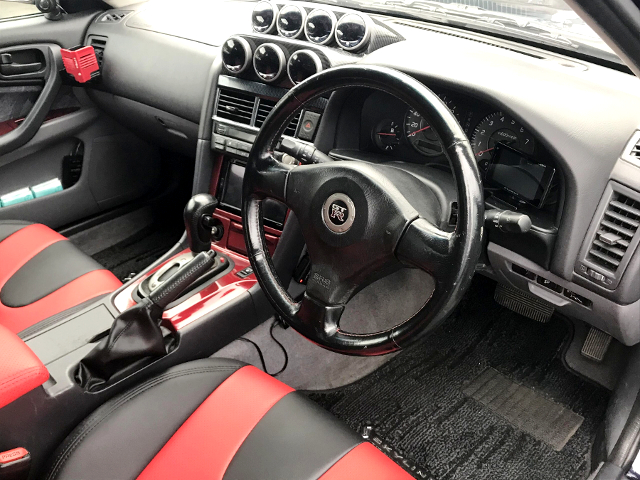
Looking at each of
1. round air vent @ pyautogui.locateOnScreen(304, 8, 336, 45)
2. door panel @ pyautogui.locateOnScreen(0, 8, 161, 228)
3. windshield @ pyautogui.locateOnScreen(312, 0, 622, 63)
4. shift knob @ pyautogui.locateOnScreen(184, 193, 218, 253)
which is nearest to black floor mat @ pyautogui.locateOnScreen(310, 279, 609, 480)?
shift knob @ pyautogui.locateOnScreen(184, 193, 218, 253)

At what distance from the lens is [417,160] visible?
1.42 meters

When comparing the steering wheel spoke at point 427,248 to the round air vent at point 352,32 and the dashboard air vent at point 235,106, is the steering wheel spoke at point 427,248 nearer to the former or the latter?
the round air vent at point 352,32

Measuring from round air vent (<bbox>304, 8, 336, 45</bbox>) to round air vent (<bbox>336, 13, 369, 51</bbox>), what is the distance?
0.02 m

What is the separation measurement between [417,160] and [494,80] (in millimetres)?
311

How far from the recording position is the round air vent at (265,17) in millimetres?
1592

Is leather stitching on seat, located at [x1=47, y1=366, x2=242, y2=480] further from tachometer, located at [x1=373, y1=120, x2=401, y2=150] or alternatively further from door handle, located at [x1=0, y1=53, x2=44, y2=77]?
door handle, located at [x1=0, y1=53, x2=44, y2=77]

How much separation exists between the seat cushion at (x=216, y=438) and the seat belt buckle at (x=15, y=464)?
47 mm

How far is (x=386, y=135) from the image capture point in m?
1.45

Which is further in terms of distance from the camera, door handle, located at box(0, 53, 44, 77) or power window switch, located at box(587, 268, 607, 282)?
door handle, located at box(0, 53, 44, 77)

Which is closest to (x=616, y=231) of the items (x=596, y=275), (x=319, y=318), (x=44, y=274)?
(x=596, y=275)

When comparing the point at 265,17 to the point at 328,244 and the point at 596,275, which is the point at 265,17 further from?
the point at 596,275

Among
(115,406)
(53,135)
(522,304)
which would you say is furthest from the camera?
(53,135)

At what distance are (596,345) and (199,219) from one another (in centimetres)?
134

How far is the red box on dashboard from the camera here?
2.12 m
